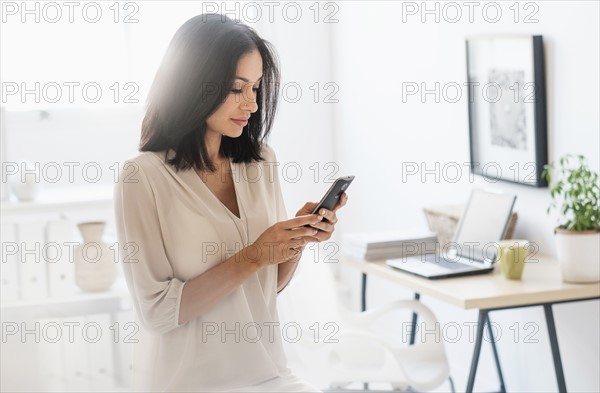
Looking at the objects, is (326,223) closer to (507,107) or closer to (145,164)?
(145,164)

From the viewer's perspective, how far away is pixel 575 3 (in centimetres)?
274

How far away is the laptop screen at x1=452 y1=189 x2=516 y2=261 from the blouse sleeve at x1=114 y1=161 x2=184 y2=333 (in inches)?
50.0

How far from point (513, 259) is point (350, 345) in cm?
66

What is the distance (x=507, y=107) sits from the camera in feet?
10.1

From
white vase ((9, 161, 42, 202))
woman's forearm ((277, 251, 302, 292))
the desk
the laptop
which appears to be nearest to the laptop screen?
the laptop

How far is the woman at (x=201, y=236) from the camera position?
6.51 ft

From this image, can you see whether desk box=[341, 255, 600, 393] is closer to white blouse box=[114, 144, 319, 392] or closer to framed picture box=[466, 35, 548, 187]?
framed picture box=[466, 35, 548, 187]

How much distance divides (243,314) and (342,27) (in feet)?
8.51

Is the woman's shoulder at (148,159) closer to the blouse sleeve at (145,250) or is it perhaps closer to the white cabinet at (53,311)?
the blouse sleeve at (145,250)

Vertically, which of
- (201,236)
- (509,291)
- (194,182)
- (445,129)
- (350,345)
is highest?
(445,129)

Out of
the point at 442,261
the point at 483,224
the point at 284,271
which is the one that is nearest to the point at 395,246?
the point at 442,261

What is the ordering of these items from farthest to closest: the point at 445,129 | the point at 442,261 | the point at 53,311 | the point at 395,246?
1. the point at 445,129
2. the point at 53,311
3. the point at 395,246
4. the point at 442,261

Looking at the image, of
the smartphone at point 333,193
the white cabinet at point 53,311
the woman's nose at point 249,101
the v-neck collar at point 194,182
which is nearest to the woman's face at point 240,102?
the woman's nose at point 249,101

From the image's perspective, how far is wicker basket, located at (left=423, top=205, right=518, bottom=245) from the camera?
308 centimetres
